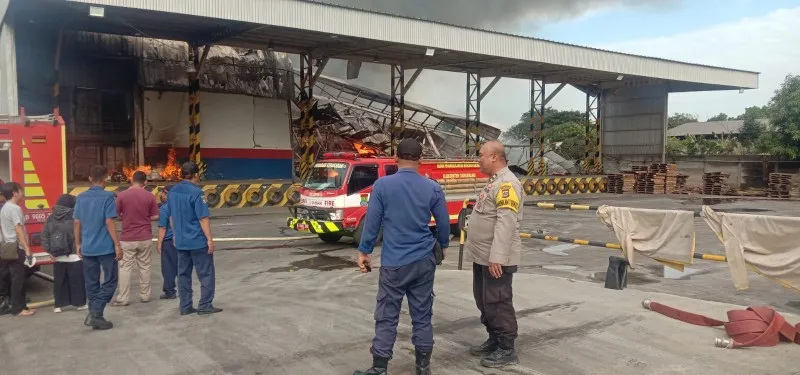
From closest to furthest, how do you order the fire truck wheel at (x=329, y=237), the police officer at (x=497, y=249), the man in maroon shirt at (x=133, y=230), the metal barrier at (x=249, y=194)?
the police officer at (x=497, y=249) → the man in maroon shirt at (x=133, y=230) → the fire truck wheel at (x=329, y=237) → the metal barrier at (x=249, y=194)

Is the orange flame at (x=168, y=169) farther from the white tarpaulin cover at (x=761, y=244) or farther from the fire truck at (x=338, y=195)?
the white tarpaulin cover at (x=761, y=244)

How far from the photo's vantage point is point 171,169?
79.3 feet

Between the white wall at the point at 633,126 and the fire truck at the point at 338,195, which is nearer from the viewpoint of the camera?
the fire truck at the point at 338,195

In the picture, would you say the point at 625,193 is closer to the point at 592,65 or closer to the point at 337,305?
the point at 592,65

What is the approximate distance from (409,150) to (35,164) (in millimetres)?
5957

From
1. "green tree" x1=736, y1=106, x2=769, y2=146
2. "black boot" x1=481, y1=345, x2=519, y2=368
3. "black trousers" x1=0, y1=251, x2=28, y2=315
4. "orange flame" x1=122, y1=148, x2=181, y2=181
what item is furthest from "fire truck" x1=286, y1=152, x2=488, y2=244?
"green tree" x1=736, y1=106, x2=769, y2=146

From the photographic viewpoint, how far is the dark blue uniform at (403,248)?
14.9ft

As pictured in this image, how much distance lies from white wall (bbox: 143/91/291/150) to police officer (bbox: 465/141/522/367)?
74.3 ft

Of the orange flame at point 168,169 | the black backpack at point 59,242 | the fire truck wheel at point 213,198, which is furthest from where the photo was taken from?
the orange flame at point 168,169

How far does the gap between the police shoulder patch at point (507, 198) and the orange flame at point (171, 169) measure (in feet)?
66.9

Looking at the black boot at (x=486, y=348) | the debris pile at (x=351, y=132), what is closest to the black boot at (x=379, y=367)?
the black boot at (x=486, y=348)

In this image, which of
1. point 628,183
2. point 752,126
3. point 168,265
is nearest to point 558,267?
point 168,265

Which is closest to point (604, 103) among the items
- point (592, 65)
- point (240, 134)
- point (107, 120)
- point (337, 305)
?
point (592, 65)

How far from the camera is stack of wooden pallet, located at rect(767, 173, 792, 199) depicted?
30516 millimetres
